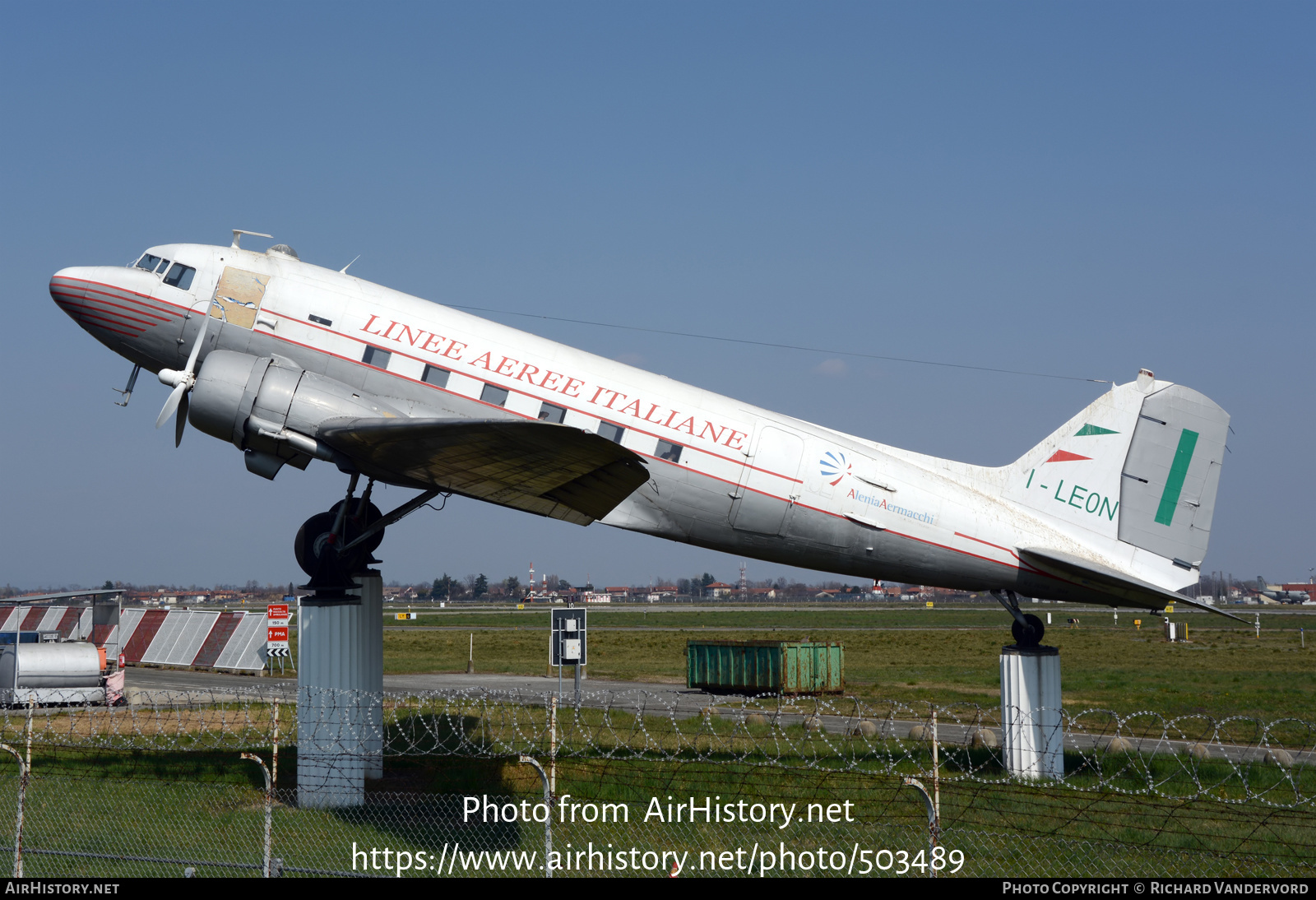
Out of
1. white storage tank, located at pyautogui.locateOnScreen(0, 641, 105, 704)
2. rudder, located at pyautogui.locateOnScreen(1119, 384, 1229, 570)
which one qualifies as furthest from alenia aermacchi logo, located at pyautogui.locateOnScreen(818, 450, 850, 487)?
white storage tank, located at pyautogui.locateOnScreen(0, 641, 105, 704)

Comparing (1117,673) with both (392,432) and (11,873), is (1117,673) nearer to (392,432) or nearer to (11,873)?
(392,432)

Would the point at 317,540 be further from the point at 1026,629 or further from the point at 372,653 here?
the point at 1026,629

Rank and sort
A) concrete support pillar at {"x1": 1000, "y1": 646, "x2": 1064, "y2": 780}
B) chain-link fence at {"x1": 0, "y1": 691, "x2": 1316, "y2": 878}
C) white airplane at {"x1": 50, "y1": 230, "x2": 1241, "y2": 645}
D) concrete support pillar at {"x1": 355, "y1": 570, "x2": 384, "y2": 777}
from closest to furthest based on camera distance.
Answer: chain-link fence at {"x1": 0, "y1": 691, "x2": 1316, "y2": 878}, white airplane at {"x1": 50, "y1": 230, "x2": 1241, "y2": 645}, concrete support pillar at {"x1": 355, "y1": 570, "x2": 384, "y2": 777}, concrete support pillar at {"x1": 1000, "y1": 646, "x2": 1064, "y2": 780}

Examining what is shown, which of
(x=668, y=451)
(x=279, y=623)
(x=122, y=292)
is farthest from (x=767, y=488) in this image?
(x=279, y=623)

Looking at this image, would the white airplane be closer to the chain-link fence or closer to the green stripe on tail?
the green stripe on tail

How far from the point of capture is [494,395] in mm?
15969

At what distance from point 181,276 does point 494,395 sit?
5401mm

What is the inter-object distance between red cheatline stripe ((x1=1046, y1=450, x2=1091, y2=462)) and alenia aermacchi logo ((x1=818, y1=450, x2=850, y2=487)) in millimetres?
4025

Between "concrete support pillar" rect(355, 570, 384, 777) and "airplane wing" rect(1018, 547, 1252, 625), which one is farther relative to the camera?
"airplane wing" rect(1018, 547, 1252, 625)

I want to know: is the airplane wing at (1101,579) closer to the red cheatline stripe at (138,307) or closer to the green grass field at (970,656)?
the green grass field at (970,656)

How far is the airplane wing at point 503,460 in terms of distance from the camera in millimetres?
13039

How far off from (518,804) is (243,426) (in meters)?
6.63

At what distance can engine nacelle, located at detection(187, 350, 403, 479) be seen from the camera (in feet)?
48.1

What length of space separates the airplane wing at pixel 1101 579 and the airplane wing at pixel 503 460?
24.0ft
